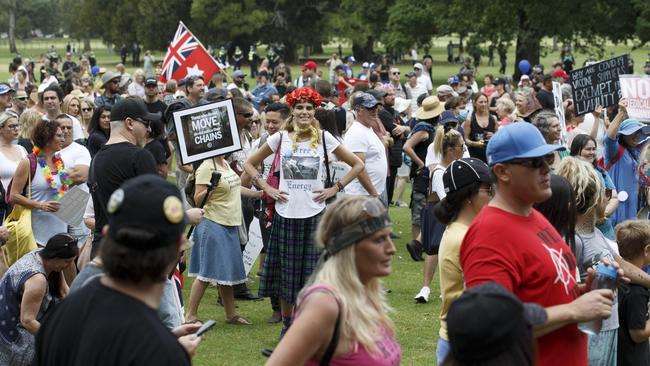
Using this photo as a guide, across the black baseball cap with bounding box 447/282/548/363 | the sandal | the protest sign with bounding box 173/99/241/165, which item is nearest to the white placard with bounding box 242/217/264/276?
the sandal

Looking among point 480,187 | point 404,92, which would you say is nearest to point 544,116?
point 480,187

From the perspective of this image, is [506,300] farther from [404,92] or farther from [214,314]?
[404,92]

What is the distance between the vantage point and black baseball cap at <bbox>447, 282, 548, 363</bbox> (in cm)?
296

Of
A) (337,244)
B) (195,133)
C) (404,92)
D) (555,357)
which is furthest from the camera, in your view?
(404,92)

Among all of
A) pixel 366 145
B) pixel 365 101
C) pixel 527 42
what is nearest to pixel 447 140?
pixel 366 145

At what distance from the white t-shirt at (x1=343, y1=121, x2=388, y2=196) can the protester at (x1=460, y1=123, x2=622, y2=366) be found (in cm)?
612

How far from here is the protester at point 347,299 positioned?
3.52 m

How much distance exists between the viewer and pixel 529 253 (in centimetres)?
400

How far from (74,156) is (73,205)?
693 millimetres

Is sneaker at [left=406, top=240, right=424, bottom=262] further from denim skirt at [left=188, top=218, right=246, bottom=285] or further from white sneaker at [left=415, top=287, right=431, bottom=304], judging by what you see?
denim skirt at [left=188, top=218, right=246, bottom=285]

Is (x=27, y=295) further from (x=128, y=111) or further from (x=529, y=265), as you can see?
(x=529, y=265)

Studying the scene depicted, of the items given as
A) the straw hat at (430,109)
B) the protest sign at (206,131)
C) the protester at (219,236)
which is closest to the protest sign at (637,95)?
the straw hat at (430,109)

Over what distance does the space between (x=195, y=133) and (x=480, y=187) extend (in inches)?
128

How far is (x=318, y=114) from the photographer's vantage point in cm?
929
